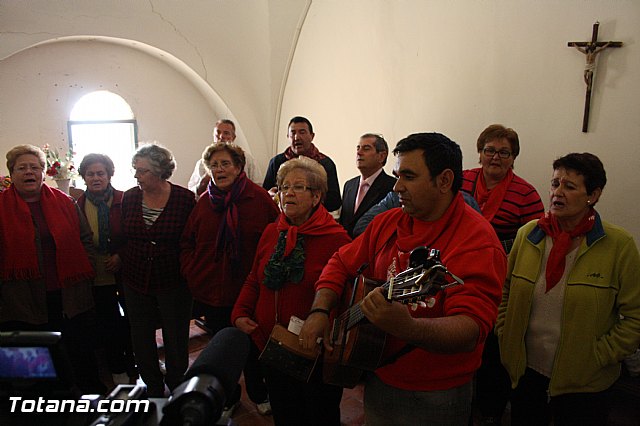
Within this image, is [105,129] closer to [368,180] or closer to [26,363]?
[368,180]

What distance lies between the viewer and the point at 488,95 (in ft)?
11.7

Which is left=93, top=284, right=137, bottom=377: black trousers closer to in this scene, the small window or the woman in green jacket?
the woman in green jacket

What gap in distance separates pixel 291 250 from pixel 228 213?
632mm

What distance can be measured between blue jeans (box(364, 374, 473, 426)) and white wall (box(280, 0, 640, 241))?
7.17 ft

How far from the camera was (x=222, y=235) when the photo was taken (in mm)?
2463

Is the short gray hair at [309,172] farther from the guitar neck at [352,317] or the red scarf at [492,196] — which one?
the red scarf at [492,196]

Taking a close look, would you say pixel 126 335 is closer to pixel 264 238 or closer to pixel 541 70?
pixel 264 238

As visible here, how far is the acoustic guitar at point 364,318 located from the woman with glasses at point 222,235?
978 mm

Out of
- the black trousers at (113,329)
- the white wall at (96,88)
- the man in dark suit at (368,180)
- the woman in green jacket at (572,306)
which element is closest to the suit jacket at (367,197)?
the man in dark suit at (368,180)

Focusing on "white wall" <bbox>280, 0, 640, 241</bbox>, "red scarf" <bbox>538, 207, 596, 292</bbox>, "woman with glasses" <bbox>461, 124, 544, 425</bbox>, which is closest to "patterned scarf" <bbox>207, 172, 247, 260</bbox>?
"woman with glasses" <bbox>461, 124, 544, 425</bbox>

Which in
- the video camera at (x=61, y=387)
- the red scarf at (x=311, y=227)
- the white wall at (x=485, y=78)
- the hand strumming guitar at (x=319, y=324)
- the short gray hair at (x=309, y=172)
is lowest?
the hand strumming guitar at (x=319, y=324)

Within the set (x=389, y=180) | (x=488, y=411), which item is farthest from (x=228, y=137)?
(x=488, y=411)

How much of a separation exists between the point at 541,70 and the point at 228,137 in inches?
105

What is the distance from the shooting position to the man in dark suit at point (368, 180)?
10.2 feet
